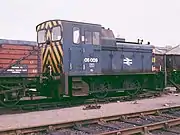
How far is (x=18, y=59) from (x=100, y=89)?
468cm

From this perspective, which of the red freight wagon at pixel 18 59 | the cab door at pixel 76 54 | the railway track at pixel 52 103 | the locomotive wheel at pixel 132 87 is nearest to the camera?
the red freight wagon at pixel 18 59

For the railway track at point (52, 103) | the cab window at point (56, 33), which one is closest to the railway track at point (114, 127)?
the railway track at point (52, 103)

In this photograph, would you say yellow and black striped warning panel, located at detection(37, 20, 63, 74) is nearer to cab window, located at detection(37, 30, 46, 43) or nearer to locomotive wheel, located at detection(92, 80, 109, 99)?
cab window, located at detection(37, 30, 46, 43)

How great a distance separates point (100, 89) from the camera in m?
14.9

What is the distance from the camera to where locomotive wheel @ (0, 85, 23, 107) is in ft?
37.8

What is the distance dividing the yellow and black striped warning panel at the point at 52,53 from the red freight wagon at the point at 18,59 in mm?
1063

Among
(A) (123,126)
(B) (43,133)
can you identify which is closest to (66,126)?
(B) (43,133)

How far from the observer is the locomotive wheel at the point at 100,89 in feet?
48.5

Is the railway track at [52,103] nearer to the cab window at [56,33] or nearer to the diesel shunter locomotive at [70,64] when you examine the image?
the diesel shunter locomotive at [70,64]

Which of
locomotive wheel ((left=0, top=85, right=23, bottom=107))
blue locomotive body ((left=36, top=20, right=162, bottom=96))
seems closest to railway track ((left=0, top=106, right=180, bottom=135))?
blue locomotive body ((left=36, top=20, right=162, bottom=96))

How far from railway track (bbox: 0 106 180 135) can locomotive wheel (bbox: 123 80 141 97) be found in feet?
19.8

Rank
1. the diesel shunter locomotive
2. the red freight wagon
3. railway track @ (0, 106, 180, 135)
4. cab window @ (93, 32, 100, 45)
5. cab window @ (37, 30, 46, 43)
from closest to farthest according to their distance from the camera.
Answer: railway track @ (0, 106, 180, 135) < the red freight wagon < the diesel shunter locomotive < cab window @ (37, 30, 46, 43) < cab window @ (93, 32, 100, 45)

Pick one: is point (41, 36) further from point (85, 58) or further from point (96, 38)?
point (96, 38)

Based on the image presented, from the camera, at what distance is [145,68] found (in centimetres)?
1733
